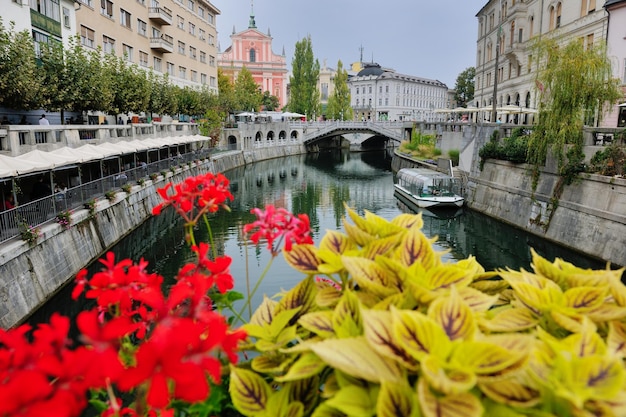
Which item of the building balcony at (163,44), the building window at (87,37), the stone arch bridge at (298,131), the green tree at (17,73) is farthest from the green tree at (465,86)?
the green tree at (17,73)

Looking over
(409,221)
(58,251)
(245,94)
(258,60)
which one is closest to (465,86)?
(258,60)

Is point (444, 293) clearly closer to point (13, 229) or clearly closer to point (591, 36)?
point (13, 229)

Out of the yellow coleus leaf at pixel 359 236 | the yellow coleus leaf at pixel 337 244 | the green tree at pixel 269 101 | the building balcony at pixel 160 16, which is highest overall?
the building balcony at pixel 160 16

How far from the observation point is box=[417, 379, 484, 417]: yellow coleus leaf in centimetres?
168

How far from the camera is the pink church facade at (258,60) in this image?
99.9 meters

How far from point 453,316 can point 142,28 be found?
1969 inches

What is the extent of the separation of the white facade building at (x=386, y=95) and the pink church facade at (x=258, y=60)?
27.0 metres

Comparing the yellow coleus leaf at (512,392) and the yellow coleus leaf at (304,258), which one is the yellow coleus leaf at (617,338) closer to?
the yellow coleus leaf at (512,392)

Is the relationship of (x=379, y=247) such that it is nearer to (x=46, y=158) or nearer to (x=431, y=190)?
(x=46, y=158)

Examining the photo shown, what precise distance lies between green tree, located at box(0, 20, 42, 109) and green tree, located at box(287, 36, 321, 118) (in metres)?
64.8

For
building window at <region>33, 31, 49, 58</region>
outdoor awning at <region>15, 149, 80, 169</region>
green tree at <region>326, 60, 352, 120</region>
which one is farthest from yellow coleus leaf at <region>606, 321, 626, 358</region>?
green tree at <region>326, 60, 352, 120</region>

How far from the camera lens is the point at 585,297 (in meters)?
2.41

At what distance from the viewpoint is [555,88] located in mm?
22547

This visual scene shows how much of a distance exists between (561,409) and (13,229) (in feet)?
50.5
